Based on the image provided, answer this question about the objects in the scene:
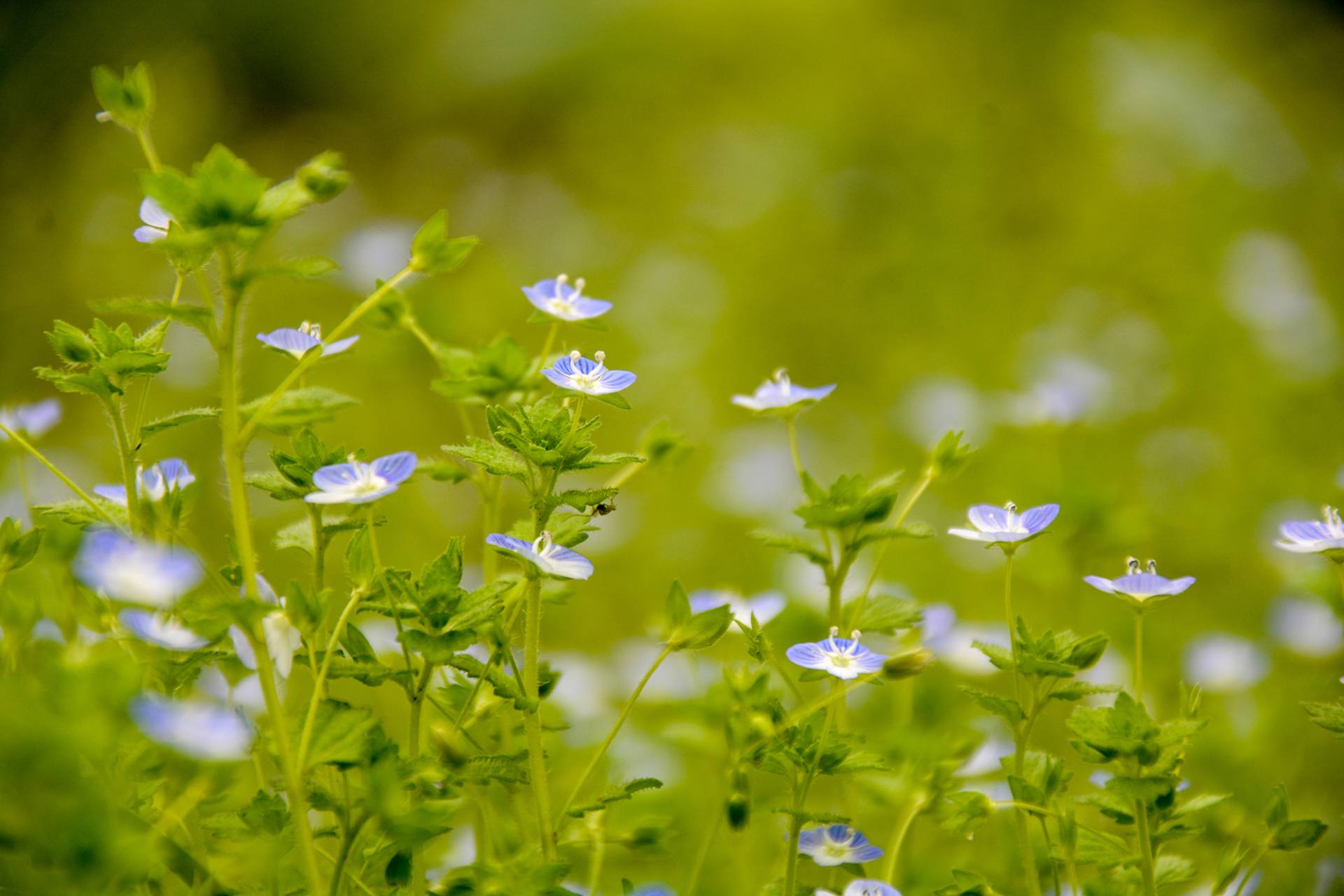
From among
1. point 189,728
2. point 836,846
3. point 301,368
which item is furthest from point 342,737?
point 836,846

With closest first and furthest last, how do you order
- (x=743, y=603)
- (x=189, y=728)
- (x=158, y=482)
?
(x=189, y=728), (x=158, y=482), (x=743, y=603)

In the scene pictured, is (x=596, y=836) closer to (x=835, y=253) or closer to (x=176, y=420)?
(x=176, y=420)

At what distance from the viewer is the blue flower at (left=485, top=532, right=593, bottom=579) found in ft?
1.62

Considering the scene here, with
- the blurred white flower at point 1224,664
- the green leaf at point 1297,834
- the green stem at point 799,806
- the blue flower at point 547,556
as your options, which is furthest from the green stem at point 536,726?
the blurred white flower at point 1224,664

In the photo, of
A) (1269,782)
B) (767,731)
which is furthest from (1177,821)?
(1269,782)

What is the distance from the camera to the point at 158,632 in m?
0.51

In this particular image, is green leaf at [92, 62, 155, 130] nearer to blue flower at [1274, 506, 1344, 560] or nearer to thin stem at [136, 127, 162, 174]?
thin stem at [136, 127, 162, 174]

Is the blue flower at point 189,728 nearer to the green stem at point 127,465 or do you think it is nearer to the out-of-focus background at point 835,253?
the green stem at point 127,465

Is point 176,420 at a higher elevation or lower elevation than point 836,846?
higher

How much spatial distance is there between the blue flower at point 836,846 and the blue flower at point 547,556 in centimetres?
20

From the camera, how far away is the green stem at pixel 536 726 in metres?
0.53

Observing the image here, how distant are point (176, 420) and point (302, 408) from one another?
0.08m

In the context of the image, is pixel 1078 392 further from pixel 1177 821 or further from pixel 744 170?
pixel 744 170

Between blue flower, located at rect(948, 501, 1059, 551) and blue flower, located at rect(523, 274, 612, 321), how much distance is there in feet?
0.82
